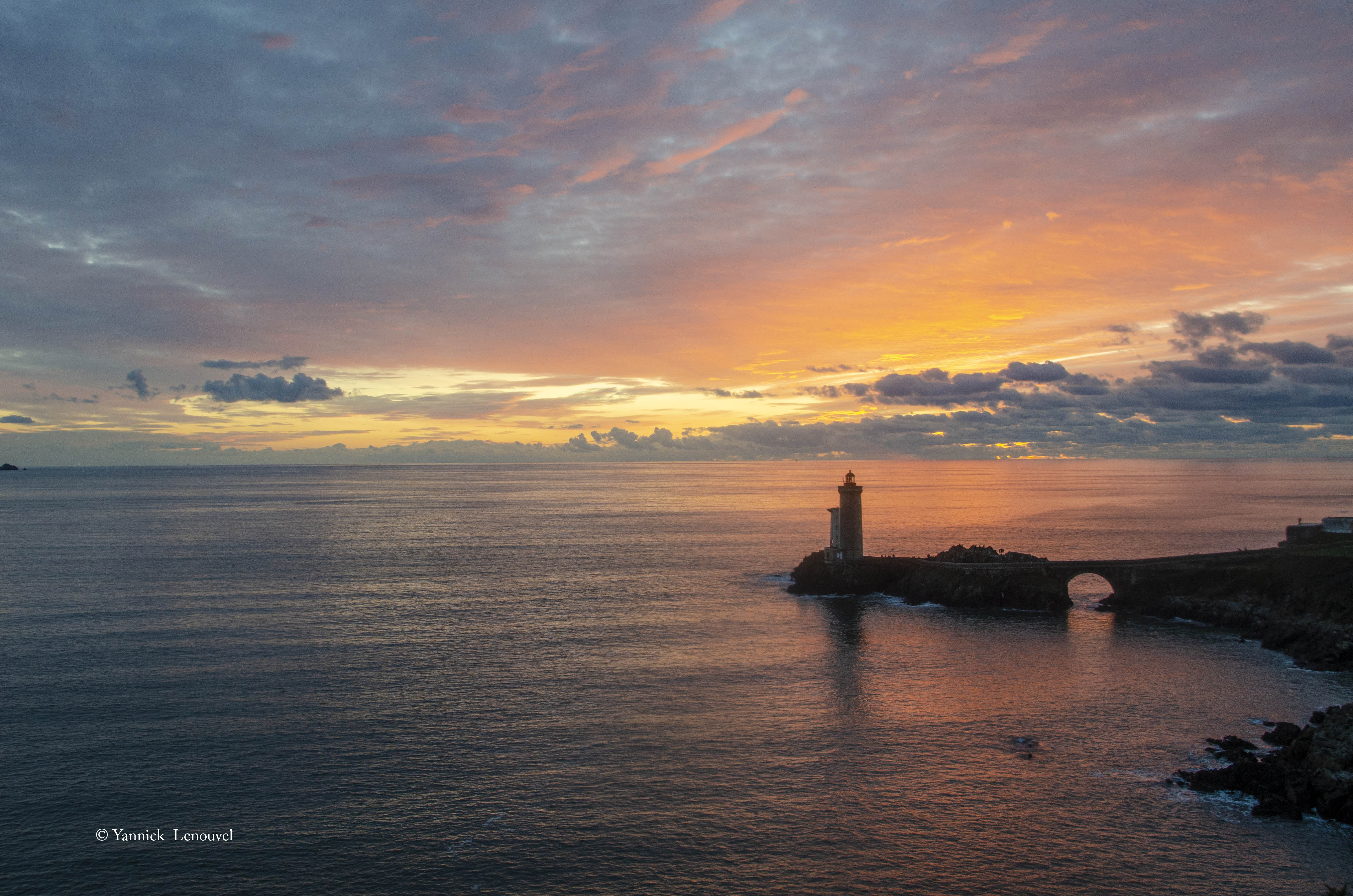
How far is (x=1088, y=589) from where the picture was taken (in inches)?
3565

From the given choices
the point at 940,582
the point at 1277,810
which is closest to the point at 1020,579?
the point at 940,582

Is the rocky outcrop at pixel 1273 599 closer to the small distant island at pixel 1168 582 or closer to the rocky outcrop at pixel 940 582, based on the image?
the small distant island at pixel 1168 582

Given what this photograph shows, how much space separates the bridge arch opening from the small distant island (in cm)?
231

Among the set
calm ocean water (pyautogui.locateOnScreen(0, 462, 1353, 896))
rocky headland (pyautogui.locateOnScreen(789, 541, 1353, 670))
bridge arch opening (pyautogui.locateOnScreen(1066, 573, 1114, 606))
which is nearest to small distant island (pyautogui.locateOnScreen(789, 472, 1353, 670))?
rocky headland (pyautogui.locateOnScreen(789, 541, 1353, 670))

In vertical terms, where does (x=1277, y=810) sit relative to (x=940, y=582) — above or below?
below

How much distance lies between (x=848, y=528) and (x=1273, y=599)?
41.2m

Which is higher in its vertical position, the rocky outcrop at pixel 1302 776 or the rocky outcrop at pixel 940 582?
the rocky outcrop at pixel 940 582

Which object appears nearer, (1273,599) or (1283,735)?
(1283,735)

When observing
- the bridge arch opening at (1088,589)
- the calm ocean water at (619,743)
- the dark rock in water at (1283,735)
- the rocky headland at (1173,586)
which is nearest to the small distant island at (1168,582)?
the rocky headland at (1173,586)

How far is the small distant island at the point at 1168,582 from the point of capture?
61.9m

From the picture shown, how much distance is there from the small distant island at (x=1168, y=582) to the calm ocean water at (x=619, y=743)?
11.6 ft

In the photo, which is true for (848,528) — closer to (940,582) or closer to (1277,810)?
(940,582)

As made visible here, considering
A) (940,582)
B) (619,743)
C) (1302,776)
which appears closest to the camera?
(1302,776)

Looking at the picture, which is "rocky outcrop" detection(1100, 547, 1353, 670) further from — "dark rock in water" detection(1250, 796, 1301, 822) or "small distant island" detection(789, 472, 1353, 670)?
"dark rock in water" detection(1250, 796, 1301, 822)
